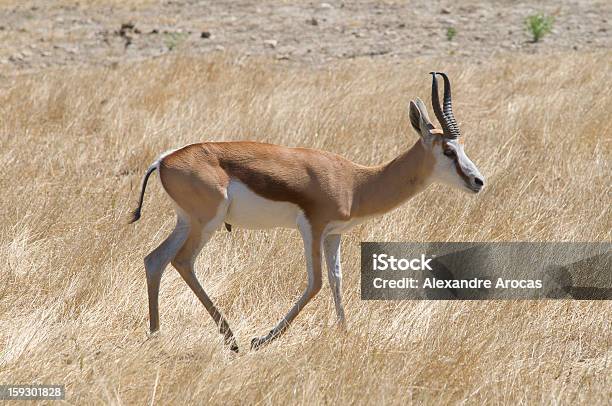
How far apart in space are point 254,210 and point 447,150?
128 cm

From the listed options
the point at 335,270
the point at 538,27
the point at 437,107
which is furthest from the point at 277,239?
the point at 538,27

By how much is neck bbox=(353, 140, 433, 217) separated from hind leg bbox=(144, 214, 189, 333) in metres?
1.13

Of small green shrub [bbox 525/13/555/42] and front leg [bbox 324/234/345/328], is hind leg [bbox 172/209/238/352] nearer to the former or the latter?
front leg [bbox 324/234/345/328]

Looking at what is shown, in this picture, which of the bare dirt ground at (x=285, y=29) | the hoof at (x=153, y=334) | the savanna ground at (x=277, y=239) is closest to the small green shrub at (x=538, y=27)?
the bare dirt ground at (x=285, y=29)

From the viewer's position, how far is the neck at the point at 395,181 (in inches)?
241

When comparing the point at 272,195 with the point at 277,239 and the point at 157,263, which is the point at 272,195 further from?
the point at 277,239

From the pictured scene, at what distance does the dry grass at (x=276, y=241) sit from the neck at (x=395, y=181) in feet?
2.18

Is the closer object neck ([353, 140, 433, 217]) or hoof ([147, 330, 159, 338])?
hoof ([147, 330, 159, 338])

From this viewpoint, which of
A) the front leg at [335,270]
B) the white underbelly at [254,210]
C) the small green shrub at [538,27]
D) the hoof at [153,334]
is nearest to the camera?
the hoof at [153,334]

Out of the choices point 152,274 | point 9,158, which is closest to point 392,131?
point 9,158

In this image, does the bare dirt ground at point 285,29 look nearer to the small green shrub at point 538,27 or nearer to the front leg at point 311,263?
the small green shrub at point 538,27

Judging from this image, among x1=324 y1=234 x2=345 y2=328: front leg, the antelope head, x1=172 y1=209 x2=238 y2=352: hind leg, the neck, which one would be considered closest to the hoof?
x1=172 y1=209 x2=238 y2=352: hind leg

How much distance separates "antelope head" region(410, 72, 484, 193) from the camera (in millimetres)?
6031

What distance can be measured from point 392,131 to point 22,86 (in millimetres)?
5417
